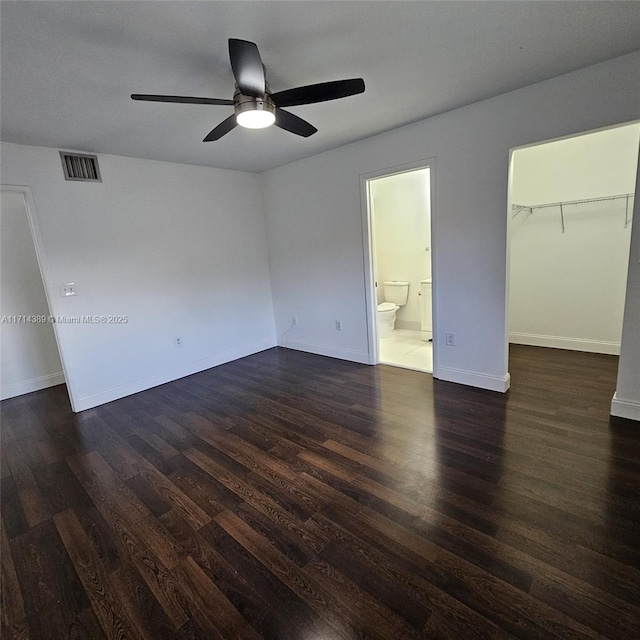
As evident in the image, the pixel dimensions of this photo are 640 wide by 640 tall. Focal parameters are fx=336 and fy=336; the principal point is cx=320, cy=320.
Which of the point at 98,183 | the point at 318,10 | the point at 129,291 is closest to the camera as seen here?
the point at 318,10

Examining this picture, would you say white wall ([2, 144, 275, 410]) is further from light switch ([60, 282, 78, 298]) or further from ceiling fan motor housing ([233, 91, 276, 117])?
ceiling fan motor housing ([233, 91, 276, 117])

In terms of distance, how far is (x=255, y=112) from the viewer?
5.85ft

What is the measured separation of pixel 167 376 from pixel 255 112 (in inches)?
121

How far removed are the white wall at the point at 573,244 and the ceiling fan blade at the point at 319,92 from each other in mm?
2746

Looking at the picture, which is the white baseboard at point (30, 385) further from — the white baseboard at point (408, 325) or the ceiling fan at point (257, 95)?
the white baseboard at point (408, 325)

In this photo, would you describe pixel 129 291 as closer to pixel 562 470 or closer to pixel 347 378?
pixel 347 378

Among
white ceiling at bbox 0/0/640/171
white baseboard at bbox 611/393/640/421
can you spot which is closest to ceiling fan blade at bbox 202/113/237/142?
white ceiling at bbox 0/0/640/171

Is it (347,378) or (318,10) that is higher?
(318,10)

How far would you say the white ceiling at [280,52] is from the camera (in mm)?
1514

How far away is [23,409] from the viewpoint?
11.2 feet

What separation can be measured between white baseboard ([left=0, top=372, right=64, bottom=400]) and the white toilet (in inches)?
163

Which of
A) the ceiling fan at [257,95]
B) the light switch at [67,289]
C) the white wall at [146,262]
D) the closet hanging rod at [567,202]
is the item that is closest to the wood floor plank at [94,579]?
the white wall at [146,262]

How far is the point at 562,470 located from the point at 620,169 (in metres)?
3.30

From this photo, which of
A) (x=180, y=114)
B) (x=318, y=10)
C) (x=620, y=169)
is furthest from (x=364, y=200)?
(x=620, y=169)
